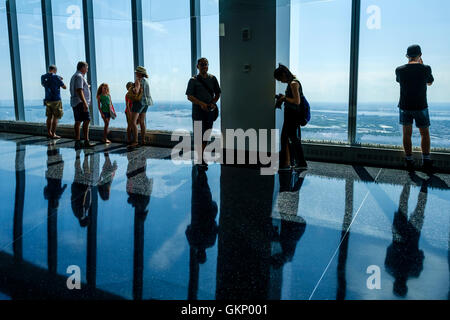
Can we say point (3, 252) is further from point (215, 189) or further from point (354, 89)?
point (354, 89)

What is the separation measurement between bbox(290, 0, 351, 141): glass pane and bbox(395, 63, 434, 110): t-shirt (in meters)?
0.84

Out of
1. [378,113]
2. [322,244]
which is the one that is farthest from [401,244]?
[378,113]

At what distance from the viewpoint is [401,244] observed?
2.43 m

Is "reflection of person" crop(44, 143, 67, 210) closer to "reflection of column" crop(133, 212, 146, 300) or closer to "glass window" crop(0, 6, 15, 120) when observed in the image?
"reflection of column" crop(133, 212, 146, 300)

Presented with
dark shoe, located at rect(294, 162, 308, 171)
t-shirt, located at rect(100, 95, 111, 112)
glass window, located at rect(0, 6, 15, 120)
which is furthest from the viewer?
glass window, located at rect(0, 6, 15, 120)

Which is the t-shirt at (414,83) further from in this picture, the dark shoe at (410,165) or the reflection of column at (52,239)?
the reflection of column at (52,239)

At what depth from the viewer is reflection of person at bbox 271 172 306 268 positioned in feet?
7.43

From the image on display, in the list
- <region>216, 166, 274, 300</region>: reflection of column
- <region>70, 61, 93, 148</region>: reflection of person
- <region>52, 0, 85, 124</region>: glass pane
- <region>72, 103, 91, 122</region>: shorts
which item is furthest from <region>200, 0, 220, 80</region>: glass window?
<region>52, 0, 85, 124</region>: glass pane

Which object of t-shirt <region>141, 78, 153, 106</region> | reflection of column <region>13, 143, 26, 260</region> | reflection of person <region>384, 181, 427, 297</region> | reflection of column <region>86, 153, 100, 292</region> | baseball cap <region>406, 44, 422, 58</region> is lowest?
reflection of person <region>384, 181, 427, 297</region>

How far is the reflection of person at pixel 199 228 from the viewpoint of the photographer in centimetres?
206

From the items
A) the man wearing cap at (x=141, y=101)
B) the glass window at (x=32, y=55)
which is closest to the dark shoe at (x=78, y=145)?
the man wearing cap at (x=141, y=101)

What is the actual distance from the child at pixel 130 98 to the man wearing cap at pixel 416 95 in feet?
13.8

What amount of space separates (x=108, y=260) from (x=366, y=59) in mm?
4501

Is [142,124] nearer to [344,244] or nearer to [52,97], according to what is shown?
[52,97]
